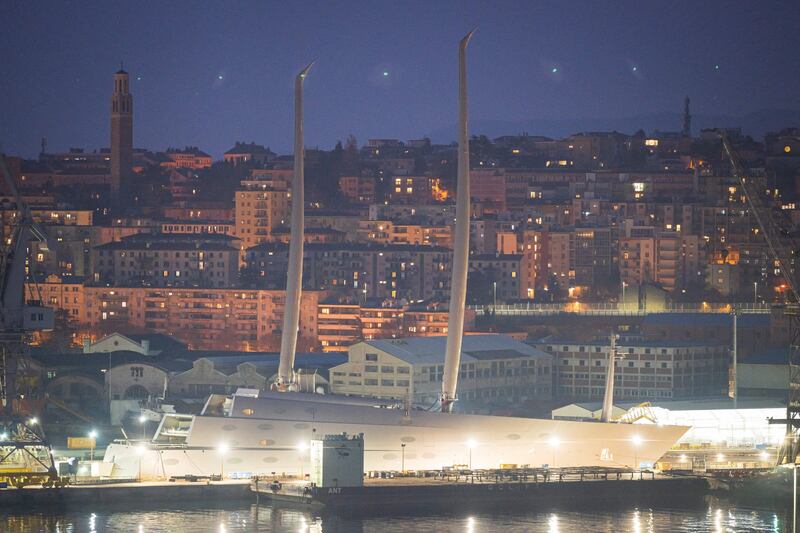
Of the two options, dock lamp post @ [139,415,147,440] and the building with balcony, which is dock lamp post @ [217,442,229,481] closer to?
dock lamp post @ [139,415,147,440]

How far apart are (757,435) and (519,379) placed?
37.8 feet

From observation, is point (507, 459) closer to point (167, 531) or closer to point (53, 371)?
point (167, 531)

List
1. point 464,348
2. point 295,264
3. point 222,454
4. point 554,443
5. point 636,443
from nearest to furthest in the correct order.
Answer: point 222,454, point 554,443, point 636,443, point 295,264, point 464,348

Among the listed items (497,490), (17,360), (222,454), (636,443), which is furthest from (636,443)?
(17,360)

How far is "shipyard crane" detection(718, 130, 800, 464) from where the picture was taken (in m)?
40.5

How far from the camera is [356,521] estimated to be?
36.0 m

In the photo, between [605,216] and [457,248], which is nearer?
[457,248]

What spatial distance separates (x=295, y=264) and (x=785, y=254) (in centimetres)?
904

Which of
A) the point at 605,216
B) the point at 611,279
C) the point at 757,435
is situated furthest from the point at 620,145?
the point at 757,435

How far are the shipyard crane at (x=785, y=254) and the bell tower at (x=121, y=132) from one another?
53441 mm

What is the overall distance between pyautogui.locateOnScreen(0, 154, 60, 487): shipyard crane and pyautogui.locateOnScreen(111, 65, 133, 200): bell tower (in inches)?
2113

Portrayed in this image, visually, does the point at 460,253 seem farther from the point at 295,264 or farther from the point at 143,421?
the point at 143,421

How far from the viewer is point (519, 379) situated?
5353 centimetres

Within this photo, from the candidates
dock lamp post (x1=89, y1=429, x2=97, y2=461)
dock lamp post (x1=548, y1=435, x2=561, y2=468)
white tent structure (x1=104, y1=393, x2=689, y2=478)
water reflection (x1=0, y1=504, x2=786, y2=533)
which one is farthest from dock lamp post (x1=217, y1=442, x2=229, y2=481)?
dock lamp post (x1=548, y1=435, x2=561, y2=468)
